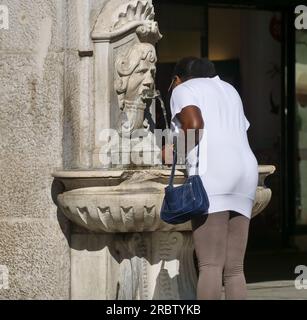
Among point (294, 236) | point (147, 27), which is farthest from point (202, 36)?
point (147, 27)

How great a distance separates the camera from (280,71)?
1305 cm

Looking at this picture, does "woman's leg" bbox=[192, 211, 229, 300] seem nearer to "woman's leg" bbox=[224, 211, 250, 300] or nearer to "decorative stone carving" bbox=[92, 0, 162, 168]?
"woman's leg" bbox=[224, 211, 250, 300]

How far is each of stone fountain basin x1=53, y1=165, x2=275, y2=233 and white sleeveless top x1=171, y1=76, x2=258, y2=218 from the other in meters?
0.38

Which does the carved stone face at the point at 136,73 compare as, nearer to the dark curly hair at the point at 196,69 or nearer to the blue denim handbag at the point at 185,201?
the dark curly hair at the point at 196,69

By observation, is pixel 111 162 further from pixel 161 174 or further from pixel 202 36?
pixel 202 36

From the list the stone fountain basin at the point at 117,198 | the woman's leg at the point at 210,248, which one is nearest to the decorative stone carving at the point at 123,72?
the stone fountain basin at the point at 117,198

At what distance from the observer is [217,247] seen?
262 inches

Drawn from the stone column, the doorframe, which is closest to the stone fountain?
the stone column

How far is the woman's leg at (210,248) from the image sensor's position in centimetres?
662

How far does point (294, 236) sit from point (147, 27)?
5.82m
